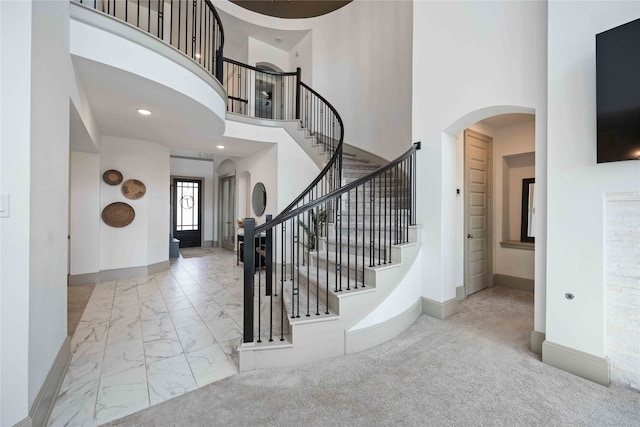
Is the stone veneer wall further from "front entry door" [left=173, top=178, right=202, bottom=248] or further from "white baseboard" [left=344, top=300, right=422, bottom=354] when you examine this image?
"front entry door" [left=173, top=178, right=202, bottom=248]

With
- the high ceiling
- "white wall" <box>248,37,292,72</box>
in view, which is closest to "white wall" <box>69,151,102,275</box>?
the high ceiling

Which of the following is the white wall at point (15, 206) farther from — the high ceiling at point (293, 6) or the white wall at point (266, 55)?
the white wall at point (266, 55)

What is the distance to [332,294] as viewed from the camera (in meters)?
2.50

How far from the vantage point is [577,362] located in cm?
213

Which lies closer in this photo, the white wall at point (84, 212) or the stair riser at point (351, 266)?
the stair riser at point (351, 266)

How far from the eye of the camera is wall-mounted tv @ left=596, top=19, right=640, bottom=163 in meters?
1.84

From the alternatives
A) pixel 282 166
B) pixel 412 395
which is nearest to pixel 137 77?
pixel 282 166

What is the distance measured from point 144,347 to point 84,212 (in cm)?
347

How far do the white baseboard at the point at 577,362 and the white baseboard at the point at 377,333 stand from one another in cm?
116

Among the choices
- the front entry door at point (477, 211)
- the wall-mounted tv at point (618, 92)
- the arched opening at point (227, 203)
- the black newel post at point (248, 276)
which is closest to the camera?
the wall-mounted tv at point (618, 92)

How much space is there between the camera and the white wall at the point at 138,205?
16.1 ft

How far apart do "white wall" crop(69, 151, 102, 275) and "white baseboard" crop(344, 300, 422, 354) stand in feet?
15.8

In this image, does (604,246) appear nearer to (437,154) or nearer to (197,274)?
(437,154)

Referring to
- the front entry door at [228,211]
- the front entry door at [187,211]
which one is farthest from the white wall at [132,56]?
A: the front entry door at [187,211]
